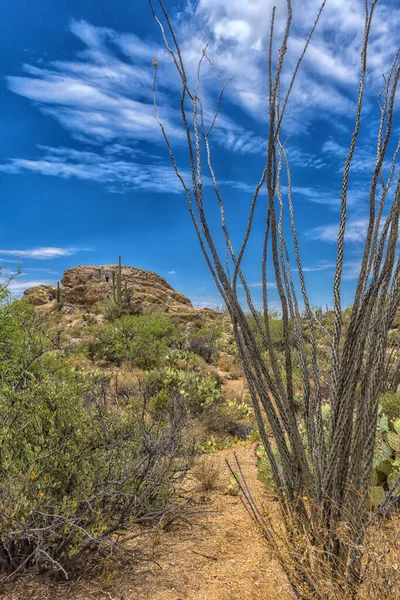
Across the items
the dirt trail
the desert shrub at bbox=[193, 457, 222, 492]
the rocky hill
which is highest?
the rocky hill

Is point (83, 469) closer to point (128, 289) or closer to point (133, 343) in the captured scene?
point (133, 343)

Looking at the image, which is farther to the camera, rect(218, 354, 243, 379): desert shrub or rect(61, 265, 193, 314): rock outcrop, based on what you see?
rect(61, 265, 193, 314): rock outcrop

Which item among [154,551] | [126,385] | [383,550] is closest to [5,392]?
[154,551]

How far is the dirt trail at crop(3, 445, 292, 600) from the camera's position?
9.11ft

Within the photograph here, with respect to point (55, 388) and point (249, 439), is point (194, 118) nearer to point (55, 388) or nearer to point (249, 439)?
point (55, 388)

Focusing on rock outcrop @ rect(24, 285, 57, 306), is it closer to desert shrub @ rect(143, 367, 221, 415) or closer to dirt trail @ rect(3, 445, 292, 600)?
desert shrub @ rect(143, 367, 221, 415)

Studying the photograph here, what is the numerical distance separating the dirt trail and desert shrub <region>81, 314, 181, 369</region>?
1011cm

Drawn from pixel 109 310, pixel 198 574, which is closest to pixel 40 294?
pixel 109 310

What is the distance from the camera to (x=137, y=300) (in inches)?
1211

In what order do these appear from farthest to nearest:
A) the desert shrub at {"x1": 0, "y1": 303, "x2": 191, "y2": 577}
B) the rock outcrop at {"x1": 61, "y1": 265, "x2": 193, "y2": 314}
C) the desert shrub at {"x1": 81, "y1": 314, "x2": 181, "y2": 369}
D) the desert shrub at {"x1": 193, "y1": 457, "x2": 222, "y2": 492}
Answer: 1. the rock outcrop at {"x1": 61, "y1": 265, "x2": 193, "y2": 314}
2. the desert shrub at {"x1": 81, "y1": 314, "x2": 181, "y2": 369}
3. the desert shrub at {"x1": 193, "y1": 457, "x2": 222, "y2": 492}
4. the desert shrub at {"x1": 0, "y1": 303, "x2": 191, "y2": 577}

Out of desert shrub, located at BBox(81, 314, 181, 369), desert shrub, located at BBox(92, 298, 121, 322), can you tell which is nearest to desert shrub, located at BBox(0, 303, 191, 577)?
desert shrub, located at BBox(81, 314, 181, 369)

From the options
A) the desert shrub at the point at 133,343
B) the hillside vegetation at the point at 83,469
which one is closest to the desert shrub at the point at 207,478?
the hillside vegetation at the point at 83,469

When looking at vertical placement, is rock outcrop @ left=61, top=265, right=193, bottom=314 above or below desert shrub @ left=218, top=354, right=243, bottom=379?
above

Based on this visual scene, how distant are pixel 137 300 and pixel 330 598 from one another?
29.1 m
